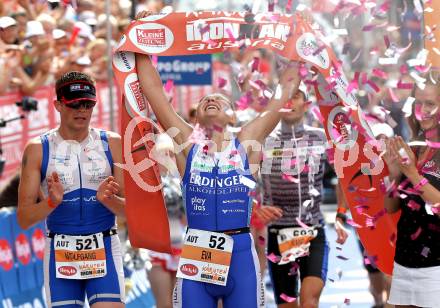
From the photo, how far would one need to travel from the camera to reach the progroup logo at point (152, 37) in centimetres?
768

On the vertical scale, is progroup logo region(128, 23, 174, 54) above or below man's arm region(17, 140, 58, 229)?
above

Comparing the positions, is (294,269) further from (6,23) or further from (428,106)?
(6,23)

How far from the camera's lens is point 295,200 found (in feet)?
30.3

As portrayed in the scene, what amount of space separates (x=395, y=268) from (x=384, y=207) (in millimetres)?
490

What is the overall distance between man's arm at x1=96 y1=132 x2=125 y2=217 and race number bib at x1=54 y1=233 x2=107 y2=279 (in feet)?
0.90

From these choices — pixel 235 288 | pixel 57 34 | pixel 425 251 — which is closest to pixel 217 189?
pixel 235 288

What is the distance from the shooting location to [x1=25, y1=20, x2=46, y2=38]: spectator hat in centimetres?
1218

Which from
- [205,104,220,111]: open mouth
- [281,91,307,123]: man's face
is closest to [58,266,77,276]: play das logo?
[205,104,220,111]: open mouth

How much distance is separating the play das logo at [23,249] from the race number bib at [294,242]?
3096mm

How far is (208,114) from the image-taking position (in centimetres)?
751

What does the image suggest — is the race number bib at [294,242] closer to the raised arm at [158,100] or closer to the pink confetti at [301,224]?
Answer: the pink confetti at [301,224]

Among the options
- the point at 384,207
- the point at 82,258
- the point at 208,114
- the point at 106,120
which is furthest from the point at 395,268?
the point at 106,120

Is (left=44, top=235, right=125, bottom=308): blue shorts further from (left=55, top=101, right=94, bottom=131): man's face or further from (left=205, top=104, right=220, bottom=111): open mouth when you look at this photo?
(left=205, top=104, right=220, bottom=111): open mouth

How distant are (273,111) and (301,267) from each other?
1964 mm
